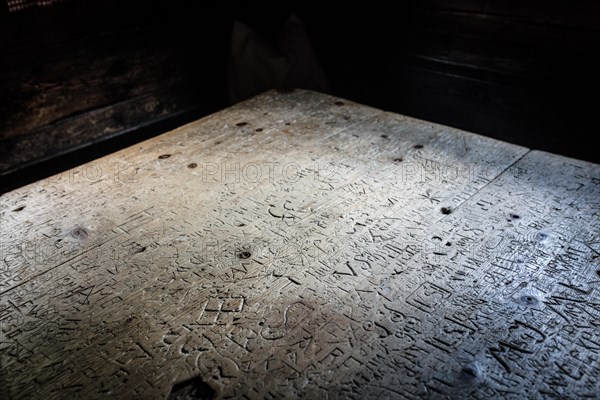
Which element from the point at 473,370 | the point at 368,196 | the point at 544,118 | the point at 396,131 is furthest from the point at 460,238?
the point at 544,118

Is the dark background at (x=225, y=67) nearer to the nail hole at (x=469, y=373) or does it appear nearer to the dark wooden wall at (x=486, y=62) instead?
the dark wooden wall at (x=486, y=62)

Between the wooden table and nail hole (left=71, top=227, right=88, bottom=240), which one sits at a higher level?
the wooden table

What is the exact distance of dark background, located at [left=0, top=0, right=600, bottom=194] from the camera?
2.48m

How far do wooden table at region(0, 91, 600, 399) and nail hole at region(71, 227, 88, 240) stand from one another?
0.4 inches

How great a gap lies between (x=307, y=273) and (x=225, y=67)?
7.88 ft

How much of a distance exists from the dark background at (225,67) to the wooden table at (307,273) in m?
0.79

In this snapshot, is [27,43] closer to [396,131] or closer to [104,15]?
[104,15]

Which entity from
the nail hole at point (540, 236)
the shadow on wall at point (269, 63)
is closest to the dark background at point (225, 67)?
the shadow on wall at point (269, 63)

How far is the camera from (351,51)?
12.8ft

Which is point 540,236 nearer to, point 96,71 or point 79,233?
point 79,233

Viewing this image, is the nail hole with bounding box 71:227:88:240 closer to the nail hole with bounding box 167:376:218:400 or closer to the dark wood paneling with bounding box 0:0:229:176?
the nail hole with bounding box 167:376:218:400

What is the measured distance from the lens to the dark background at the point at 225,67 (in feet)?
8.14

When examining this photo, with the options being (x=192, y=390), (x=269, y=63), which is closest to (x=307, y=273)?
(x=192, y=390)

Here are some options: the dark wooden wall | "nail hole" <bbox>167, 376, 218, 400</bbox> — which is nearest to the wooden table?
"nail hole" <bbox>167, 376, 218, 400</bbox>
